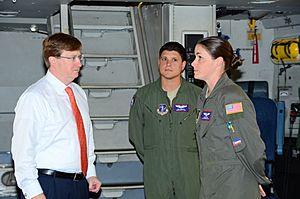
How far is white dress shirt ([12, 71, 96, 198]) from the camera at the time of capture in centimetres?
323

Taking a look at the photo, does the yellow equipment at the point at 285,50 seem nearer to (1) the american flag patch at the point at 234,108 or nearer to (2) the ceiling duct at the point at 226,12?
(2) the ceiling duct at the point at 226,12

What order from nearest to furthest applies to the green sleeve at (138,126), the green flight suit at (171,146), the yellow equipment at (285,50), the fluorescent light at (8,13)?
the green flight suit at (171,146), the green sleeve at (138,126), the fluorescent light at (8,13), the yellow equipment at (285,50)

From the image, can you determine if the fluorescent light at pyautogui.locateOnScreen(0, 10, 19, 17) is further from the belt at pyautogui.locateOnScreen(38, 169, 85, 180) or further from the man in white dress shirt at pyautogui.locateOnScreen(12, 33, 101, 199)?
the belt at pyautogui.locateOnScreen(38, 169, 85, 180)

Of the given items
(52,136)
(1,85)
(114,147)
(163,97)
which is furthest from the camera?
(1,85)

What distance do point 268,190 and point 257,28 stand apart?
2.93 metres

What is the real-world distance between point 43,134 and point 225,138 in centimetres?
116

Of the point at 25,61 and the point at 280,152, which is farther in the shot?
the point at 25,61

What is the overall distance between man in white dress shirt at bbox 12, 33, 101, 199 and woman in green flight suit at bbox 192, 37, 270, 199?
2.77 feet

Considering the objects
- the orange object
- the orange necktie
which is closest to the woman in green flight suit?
the orange necktie

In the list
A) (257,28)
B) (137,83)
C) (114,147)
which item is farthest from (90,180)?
(257,28)

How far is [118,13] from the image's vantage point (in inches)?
246

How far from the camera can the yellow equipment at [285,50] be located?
23.8ft

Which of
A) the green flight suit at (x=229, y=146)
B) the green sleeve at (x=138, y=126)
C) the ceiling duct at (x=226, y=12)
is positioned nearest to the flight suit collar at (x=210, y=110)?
the green flight suit at (x=229, y=146)

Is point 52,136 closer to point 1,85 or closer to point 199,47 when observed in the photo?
point 199,47
